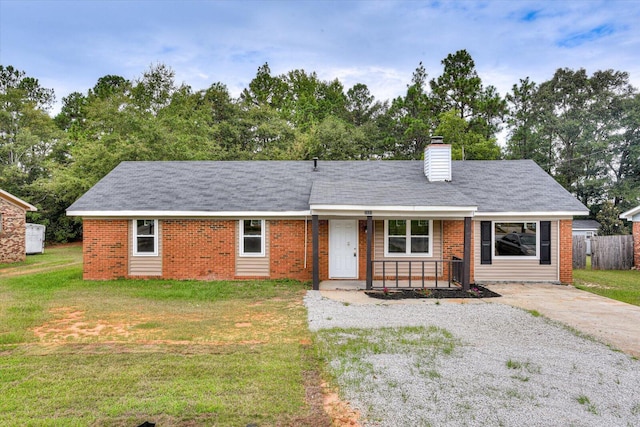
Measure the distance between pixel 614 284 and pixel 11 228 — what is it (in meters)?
24.2

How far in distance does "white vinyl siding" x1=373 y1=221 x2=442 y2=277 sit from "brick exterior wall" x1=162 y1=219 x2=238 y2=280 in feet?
15.0

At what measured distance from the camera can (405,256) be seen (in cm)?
1173

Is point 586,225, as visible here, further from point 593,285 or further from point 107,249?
point 107,249

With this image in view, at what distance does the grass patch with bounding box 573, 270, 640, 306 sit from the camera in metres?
10.2

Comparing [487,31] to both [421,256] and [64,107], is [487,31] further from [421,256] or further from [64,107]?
[64,107]

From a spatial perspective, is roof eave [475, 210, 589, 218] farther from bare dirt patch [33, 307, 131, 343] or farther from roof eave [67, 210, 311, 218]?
bare dirt patch [33, 307, 131, 343]

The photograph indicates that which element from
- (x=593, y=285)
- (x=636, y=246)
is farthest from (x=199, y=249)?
(x=636, y=246)

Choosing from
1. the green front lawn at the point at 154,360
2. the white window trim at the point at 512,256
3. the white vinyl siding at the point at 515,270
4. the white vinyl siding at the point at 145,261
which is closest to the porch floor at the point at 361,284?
the white vinyl siding at the point at 515,270

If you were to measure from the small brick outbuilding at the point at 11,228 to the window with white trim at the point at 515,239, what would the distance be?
20.0 metres

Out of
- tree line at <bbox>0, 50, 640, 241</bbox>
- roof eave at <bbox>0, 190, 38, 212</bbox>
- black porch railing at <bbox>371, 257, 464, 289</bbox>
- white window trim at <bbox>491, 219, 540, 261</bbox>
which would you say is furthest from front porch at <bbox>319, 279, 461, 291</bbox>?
tree line at <bbox>0, 50, 640, 241</bbox>

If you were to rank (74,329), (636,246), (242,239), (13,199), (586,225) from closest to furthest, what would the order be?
(74,329) → (242,239) → (636,246) → (13,199) → (586,225)

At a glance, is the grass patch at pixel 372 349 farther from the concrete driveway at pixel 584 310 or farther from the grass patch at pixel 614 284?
the grass patch at pixel 614 284

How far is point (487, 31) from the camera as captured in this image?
16.9 meters

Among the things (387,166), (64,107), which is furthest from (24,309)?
(64,107)
